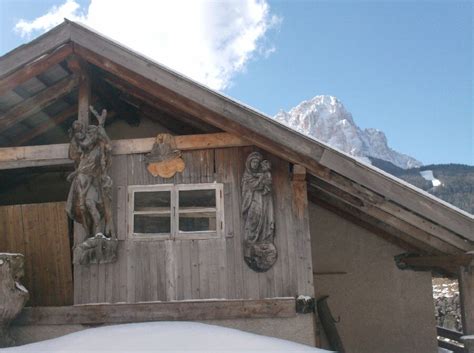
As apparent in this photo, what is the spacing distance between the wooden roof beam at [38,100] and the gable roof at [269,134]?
0.59m

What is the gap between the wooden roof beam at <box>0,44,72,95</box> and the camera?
23.0 ft

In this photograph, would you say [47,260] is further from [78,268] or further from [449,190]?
[449,190]

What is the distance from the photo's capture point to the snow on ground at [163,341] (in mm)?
5738

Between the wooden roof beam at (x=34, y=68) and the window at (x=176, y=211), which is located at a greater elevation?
the wooden roof beam at (x=34, y=68)

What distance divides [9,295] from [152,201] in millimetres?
2289

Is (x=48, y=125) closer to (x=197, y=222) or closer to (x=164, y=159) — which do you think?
(x=164, y=159)

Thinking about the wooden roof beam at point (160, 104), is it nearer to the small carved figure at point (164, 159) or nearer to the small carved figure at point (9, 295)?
the small carved figure at point (164, 159)

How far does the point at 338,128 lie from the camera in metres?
180

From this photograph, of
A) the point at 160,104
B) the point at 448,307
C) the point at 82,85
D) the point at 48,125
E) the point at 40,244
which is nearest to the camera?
the point at 82,85

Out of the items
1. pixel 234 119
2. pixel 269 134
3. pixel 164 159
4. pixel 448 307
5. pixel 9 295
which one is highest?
pixel 234 119

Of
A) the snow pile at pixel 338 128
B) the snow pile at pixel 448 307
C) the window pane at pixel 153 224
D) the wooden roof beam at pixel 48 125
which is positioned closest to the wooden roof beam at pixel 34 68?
the wooden roof beam at pixel 48 125

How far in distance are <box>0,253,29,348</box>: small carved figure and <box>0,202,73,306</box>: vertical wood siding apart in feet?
4.10

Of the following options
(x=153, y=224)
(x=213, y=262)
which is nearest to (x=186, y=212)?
(x=153, y=224)

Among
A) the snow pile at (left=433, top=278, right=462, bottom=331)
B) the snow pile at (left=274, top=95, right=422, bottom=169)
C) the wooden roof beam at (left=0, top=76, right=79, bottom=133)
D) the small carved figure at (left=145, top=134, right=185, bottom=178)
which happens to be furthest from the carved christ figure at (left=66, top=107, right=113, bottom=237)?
the snow pile at (left=274, top=95, right=422, bottom=169)
